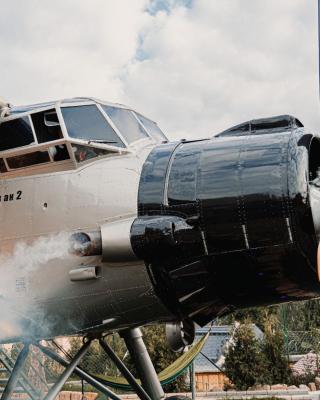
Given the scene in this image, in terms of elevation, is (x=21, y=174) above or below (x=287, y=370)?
above

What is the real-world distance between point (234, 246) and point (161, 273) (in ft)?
2.94

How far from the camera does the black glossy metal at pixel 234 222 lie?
20.3ft

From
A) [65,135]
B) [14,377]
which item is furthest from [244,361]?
[65,135]

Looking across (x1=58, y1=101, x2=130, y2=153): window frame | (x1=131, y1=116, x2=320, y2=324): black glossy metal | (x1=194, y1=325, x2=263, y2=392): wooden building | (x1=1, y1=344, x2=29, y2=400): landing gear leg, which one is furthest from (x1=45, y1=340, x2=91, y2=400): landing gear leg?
(x1=194, y1=325, x2=263, y2=392): wooden building

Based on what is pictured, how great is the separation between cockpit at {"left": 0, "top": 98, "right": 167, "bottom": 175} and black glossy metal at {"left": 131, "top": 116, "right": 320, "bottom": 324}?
39.8 inches

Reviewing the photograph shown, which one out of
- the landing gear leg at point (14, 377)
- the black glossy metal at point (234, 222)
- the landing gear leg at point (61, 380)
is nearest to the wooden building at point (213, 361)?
the landing gear leg at point (14, 377)

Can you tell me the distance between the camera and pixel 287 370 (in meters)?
27.7

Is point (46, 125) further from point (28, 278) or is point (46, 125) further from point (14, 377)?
point (14, 377)

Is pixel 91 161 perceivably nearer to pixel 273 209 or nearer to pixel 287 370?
pixel 273 209

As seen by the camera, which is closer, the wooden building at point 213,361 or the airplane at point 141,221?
the airplane at point 141,221

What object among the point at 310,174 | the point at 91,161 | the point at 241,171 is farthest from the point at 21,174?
the point at 310,174

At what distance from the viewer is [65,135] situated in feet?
24.9

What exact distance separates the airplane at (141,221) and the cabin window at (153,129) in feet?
0.53

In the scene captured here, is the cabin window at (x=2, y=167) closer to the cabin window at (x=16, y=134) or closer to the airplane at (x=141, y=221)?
the airplane at (x=141, y=221)
